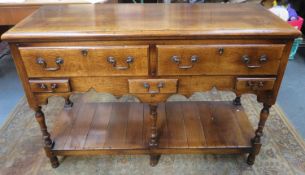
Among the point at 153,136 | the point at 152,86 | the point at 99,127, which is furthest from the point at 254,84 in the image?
the point at 99,127

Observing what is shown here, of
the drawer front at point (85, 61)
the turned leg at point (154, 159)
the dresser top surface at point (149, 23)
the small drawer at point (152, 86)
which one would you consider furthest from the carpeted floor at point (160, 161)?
the dresser top surface at point (149, 23)

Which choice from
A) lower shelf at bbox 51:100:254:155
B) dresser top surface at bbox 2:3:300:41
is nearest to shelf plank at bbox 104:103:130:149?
lower shelf at bbox 51:100:254:155

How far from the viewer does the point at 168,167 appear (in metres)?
1.57

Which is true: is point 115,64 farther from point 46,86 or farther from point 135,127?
point 135,127

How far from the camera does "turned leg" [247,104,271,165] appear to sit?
1.38m

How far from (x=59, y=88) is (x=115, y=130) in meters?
0.53

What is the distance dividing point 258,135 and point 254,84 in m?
0.36

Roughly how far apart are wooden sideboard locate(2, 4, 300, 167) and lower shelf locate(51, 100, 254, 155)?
13 millimetres

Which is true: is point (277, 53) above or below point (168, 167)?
above

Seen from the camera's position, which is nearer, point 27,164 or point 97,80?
point 97,80

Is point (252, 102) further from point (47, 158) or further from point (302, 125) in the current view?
point (47, 158)

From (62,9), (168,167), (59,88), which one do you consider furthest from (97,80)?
(168,167)

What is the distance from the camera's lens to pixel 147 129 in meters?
1.63

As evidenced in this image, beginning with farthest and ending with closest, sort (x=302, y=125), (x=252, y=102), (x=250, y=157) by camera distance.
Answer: (x=252, y=102) < (x=302, y=125) < (x=250, y=157)
